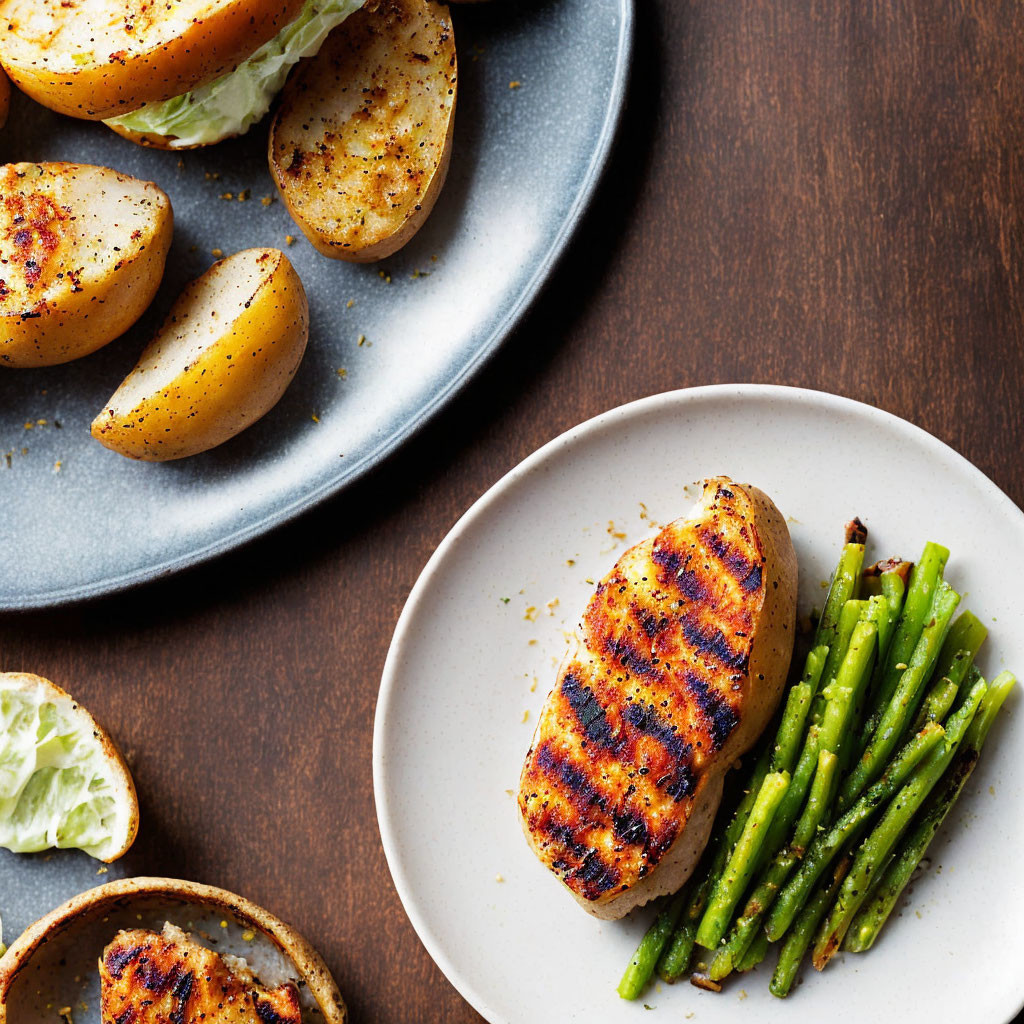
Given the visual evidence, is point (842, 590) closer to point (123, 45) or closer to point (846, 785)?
point (846, 785)

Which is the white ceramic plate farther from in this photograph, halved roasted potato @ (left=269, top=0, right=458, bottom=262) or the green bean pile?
halved roasted potato @ (left=269, top=0, right=458, bottom=262)

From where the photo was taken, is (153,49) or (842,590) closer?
(153,49)

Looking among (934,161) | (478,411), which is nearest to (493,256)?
(478,411)

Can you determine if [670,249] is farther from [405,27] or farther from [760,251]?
[405,27]

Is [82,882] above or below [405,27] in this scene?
below

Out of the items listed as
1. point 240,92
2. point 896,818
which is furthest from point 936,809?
point 240,92

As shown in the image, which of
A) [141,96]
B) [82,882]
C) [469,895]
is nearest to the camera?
[141,96]
